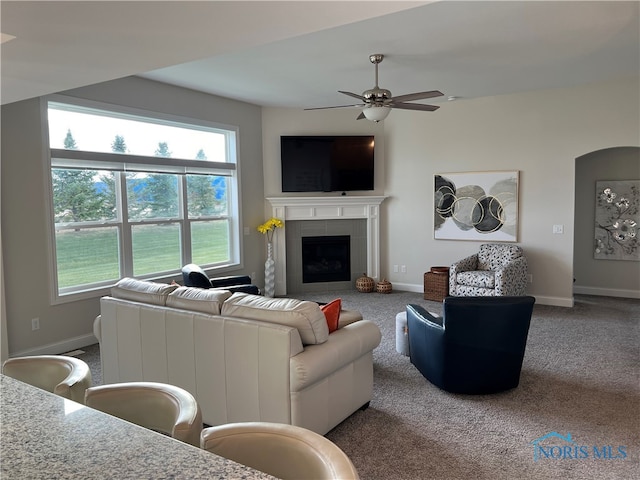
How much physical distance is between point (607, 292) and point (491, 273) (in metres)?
2.36

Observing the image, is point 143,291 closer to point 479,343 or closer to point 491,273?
point 479,343

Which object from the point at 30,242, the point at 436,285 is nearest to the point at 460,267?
the point at 436,285

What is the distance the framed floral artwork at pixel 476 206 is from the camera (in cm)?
684

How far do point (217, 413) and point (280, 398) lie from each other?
21.6 inches

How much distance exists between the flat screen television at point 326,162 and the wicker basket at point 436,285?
1921 mm

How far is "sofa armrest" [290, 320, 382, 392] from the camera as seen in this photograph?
2.60 metres

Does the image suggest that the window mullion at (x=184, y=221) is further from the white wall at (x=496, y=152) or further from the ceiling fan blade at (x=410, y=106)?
the ceiling fan blade at (x=410, y=106)

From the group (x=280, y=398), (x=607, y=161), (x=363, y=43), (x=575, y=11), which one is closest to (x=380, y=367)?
(x=280, y=398)

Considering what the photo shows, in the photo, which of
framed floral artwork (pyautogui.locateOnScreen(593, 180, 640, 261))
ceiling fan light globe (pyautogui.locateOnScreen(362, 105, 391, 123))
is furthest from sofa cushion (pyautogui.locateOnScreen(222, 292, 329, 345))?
framed floral artwork (pyautogui.locateOnScreen(593, 180, 640, 261))

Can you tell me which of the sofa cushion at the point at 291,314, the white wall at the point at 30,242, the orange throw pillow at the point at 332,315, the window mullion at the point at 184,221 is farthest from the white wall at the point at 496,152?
the sofa cushion at the point at 291,314

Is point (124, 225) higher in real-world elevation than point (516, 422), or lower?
higher

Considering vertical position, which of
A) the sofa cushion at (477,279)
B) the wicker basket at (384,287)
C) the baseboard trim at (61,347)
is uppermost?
the sofa cushion at (477,279)

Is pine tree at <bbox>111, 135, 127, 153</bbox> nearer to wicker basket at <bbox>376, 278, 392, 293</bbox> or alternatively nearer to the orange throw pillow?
the orange throw pillow

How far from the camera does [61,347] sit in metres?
4.74
